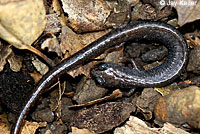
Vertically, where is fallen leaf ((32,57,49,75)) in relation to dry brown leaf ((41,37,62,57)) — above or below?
below

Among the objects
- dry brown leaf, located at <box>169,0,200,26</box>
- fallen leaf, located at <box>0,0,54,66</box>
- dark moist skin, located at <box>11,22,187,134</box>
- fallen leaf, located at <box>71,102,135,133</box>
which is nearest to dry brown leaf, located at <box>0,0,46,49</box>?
fallen leaf, located at <box>0,0,54,66</box>

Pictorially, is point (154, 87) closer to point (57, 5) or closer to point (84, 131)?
A: point (84, 131)

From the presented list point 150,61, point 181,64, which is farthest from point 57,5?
point 181,64

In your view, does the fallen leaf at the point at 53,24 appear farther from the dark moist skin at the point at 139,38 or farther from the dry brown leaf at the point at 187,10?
the dry brown leaf at the point at 187,10

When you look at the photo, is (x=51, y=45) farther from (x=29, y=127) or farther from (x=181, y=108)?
(x=181, y=108)

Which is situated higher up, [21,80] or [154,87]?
[21,80]

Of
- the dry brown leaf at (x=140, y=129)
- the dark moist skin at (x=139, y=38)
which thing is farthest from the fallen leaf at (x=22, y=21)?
the dry brown leaf at (x=140, y=129)

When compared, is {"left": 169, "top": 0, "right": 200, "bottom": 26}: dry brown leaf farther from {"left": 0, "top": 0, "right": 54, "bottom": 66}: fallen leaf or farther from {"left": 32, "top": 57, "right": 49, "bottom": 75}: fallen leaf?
{"left": 32, "top": 57, "right": 49, "bottom": 75}: fallen leaf
